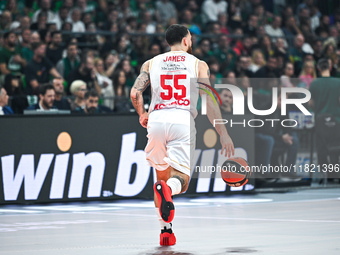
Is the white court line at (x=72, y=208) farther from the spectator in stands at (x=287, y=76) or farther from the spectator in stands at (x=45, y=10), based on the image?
the spectator in stands at (x=45, y=10)

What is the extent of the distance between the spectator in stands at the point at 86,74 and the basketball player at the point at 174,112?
8.27 metres

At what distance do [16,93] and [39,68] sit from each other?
118 cm

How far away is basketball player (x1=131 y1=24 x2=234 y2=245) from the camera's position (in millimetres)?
8156

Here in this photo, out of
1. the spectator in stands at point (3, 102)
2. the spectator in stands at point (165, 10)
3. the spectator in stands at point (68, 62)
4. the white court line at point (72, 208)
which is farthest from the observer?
the spectator in stands at point (165, 10)

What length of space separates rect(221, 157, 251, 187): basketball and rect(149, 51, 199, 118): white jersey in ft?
2.96

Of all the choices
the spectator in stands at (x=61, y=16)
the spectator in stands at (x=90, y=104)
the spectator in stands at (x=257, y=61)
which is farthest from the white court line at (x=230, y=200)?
the spectator in stands at (x=61, y=16)

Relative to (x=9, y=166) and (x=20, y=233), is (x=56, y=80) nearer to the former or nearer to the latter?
(x=9, y=166)

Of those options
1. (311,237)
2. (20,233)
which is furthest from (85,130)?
(311,237)

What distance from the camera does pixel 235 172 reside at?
8.81 metres

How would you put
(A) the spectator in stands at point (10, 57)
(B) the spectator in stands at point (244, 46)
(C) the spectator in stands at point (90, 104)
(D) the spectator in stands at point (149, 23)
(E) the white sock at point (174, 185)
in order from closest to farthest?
(E) the white sock at point (174, 185) → (C) the spectator in stands at point (90, 104) → (A) the spectator in stands at point (10, 57) → (D) the spectator in stands at point (149, 23) → (B) the spectator in stands at point (244, 46)

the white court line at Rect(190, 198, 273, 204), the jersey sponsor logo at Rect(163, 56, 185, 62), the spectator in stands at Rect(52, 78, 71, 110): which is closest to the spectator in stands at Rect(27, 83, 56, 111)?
the spectator in stands at Rect(52, 78, 71, 110)

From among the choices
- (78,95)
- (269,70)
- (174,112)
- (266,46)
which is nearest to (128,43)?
(269,70)

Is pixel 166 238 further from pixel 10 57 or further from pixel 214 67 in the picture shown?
pixel 214 67

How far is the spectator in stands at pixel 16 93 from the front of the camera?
49.4 ft
